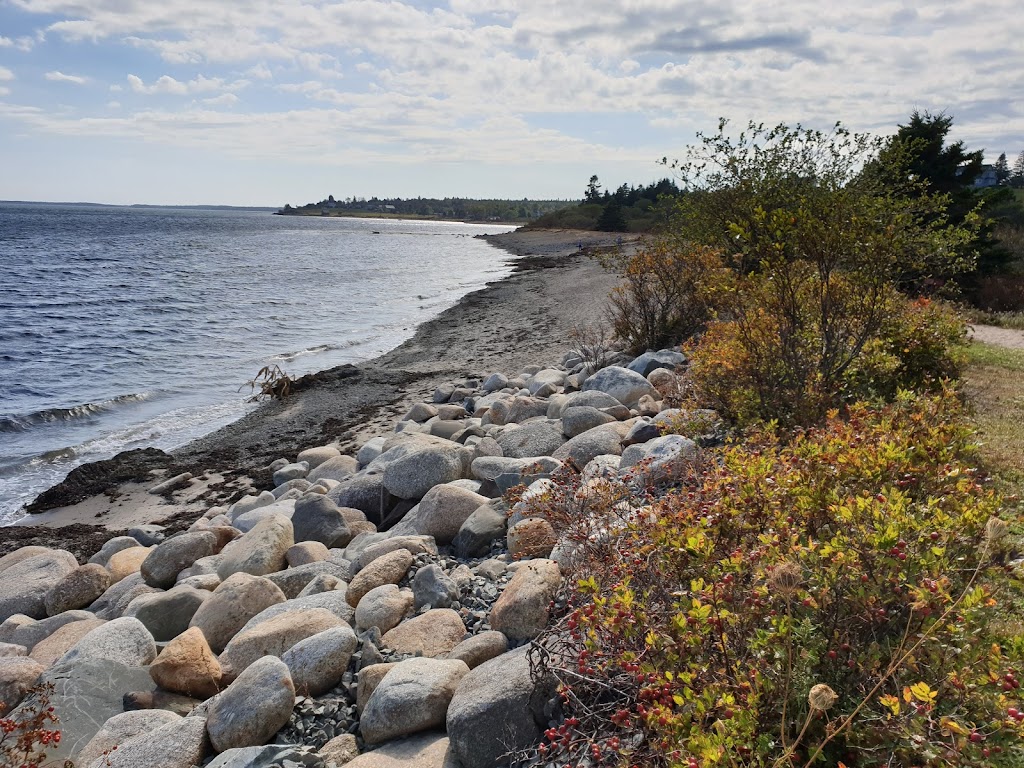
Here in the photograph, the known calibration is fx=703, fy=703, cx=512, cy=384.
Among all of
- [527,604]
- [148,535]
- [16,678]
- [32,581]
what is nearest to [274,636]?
[527,604]

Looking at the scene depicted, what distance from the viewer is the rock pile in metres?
3.56

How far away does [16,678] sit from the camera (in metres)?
4.92

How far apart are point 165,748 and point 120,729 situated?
568 mm

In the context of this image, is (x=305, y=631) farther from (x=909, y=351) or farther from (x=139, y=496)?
(x=139, y=496)

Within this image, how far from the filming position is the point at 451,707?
3.38 metres

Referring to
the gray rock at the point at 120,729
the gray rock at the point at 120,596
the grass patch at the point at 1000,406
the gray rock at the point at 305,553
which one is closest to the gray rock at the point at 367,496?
the gray rock at the point at 305,553

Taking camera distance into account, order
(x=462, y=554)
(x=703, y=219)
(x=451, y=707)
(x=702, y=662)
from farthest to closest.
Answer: (x=703, y=219), (x=462, y=554), (x=451, y=707), (x=702, y=662)

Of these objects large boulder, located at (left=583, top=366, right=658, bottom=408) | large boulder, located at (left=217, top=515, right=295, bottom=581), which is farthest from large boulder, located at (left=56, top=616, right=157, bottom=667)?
large boulder, located at (left=583, top=366, right=658, bottom=408)

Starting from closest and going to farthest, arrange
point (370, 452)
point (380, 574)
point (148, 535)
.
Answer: point (380, 574)
point (148, 535)
point (370, 452)

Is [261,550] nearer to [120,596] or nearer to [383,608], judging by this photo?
[120,596]

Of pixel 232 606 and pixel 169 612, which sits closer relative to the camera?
pixel 232 606

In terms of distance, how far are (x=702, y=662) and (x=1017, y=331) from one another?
13.3 meters

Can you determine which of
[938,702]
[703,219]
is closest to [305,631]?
[938,702]

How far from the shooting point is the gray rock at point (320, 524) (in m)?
6.76
